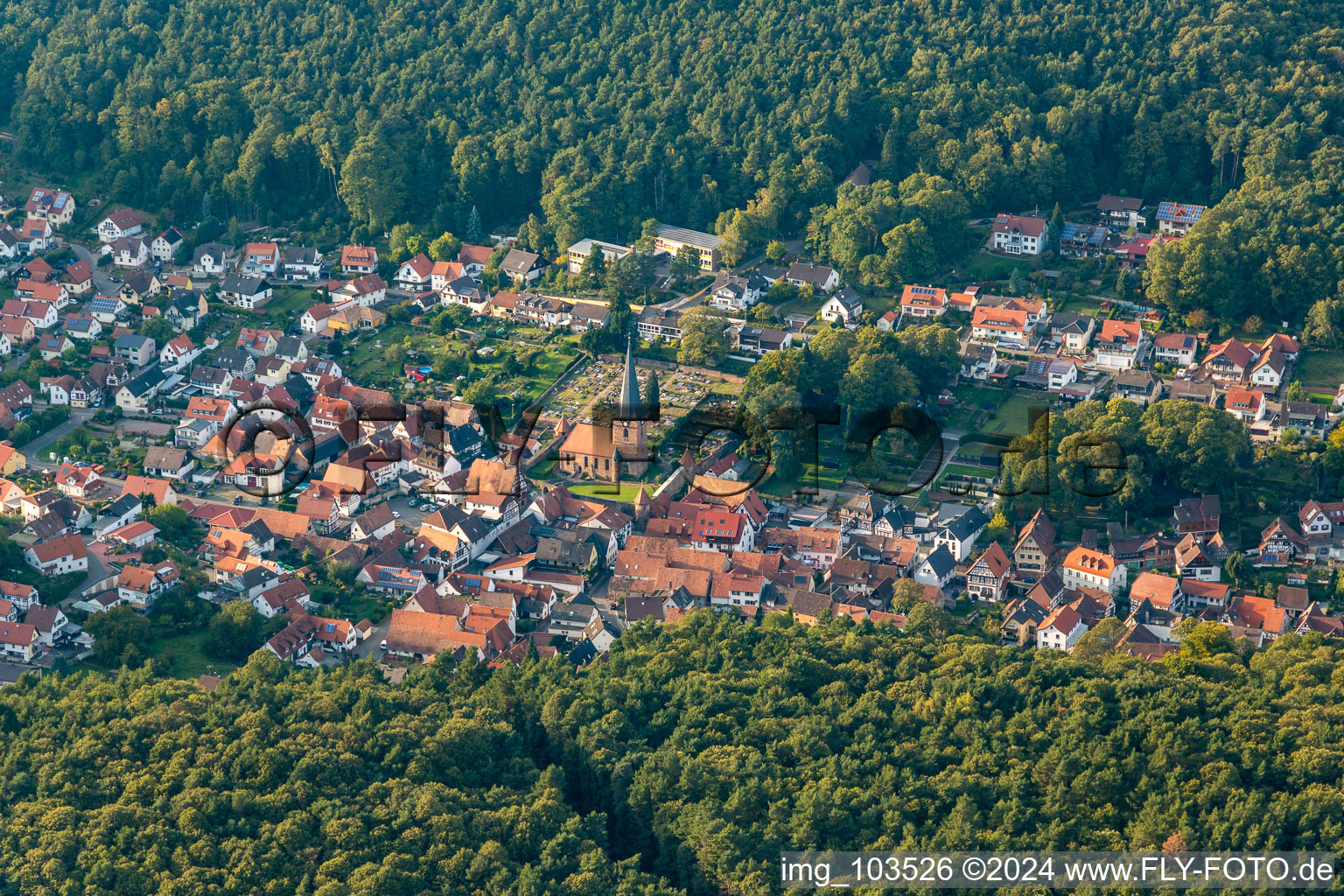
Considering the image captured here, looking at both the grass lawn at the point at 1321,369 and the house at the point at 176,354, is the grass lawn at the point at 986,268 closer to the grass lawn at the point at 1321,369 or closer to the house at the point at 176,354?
the grass lawn at the point at 1321,369

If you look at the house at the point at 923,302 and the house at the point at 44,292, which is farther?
the house at the point at 44,292

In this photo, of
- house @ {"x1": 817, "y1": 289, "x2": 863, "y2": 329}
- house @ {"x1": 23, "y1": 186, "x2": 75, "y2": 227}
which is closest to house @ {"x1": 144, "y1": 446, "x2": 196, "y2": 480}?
house @ {"x1": 23, "y1": 186, "x2": 75, "y2": 227}

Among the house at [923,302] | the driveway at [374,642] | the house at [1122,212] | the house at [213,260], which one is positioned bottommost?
the driveway at [374,642]

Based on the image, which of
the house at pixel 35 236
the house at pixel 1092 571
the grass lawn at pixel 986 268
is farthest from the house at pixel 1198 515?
the house at pixel 35 236

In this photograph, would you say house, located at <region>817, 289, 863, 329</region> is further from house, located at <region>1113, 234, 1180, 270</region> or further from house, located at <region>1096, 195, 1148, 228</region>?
house, located at <region>1096, 195, 1148, 228</region>

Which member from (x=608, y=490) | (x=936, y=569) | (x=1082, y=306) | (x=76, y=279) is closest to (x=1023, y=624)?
(x=936, y=569)

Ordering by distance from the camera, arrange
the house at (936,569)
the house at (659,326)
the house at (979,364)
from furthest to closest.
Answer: the house at (659,326) < the house at (979,364) < the house at (936,569)

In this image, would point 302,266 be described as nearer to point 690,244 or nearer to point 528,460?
point 690,244

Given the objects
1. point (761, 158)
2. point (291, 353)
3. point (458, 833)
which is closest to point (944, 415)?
point (761, 158)
